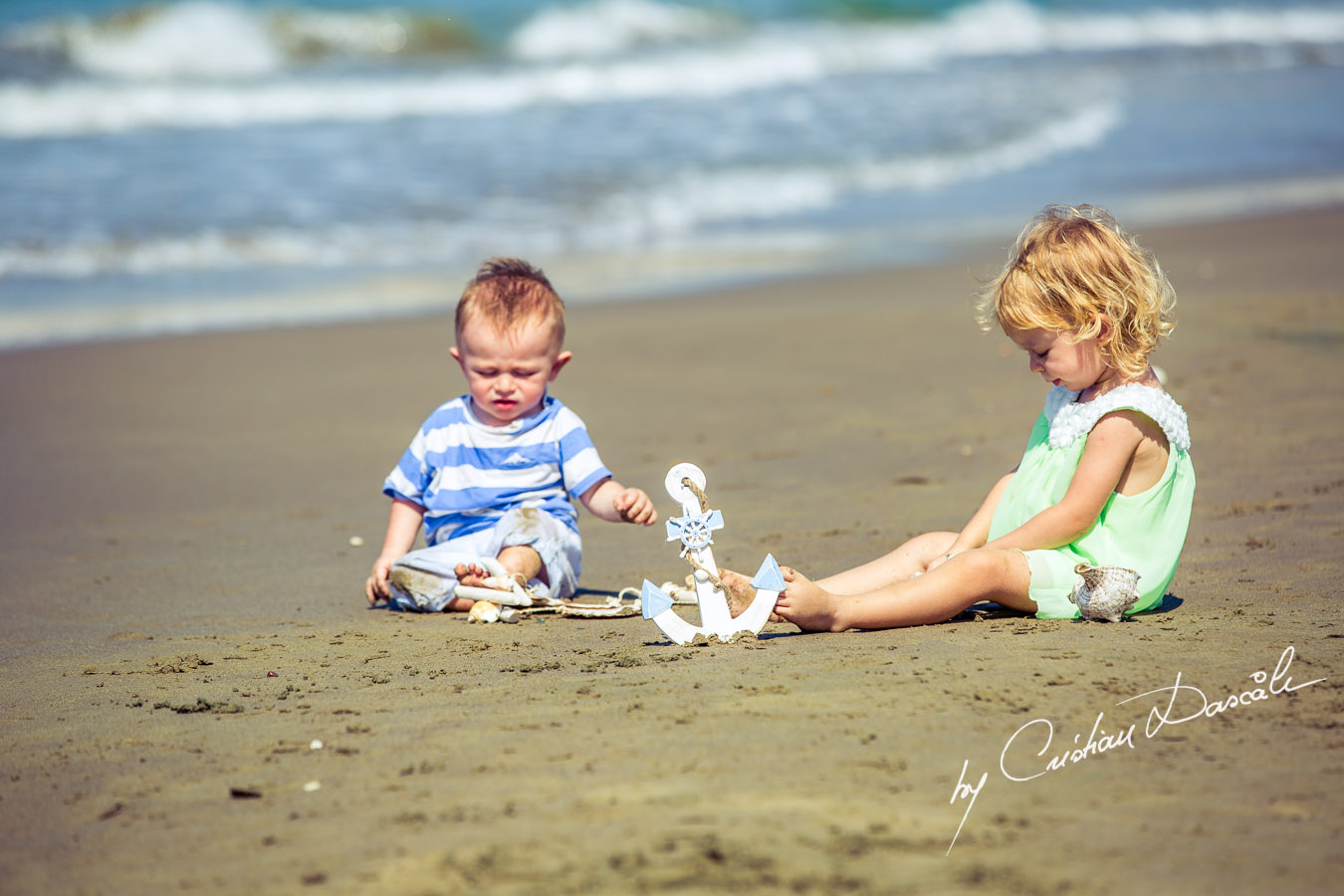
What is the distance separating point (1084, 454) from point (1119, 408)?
152mm

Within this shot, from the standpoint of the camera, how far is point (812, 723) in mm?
2754

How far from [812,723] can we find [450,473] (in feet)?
6.34

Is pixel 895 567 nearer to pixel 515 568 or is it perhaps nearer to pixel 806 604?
pixel 806 604

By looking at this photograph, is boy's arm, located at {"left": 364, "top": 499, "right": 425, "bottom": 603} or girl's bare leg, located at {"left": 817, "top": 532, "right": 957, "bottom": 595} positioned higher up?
boy's arm, located at {"left": 364, "top": 499, "right": 425, "bottom": 603}

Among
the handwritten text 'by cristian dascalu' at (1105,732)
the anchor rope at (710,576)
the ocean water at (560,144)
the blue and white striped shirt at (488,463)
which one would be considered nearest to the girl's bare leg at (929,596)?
the anchor rope at (710,576)

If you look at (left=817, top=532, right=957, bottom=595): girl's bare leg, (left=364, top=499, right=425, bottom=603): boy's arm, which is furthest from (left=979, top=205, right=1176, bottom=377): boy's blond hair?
(left=364, top=499, right=425, bottom=603): boy's arm

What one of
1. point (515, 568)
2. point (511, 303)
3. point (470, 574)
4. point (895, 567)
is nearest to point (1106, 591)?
point (895, 567)

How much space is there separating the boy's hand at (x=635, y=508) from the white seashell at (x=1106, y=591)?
119 centimetres

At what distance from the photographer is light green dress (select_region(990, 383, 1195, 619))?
11.8 ft

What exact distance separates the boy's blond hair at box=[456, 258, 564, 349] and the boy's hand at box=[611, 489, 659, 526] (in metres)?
0.58

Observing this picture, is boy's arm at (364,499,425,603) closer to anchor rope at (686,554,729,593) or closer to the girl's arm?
anchor rope at (686,554,729,593)

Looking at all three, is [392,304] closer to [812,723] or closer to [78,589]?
[78,589]

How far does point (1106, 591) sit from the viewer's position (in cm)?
353

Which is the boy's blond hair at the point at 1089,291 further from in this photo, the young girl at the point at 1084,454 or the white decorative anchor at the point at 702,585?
→ the white decorative anchor at the point at 702,585
